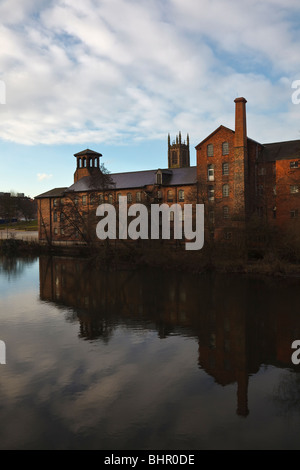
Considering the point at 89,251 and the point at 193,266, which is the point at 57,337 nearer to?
the point at 193,266

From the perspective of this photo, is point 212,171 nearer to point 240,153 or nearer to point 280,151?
point 240,153

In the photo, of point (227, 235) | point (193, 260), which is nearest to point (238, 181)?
point (227, 235)

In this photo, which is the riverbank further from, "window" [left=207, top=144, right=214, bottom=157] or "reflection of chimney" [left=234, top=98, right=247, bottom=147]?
"reflection of chimney" [left=234, top=98, right=247, bottom=147]

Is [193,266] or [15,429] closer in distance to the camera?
[15,429]

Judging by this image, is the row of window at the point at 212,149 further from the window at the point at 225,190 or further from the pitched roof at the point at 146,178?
the pitched roof at the point at 146,178

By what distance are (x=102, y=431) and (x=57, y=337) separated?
23.4 ft

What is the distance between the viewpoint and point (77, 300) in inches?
872

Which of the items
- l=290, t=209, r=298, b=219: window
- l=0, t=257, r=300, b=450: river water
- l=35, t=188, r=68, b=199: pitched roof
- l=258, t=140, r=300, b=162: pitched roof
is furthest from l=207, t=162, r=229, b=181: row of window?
l=35, t=188, r=68, b=199: pitched roof

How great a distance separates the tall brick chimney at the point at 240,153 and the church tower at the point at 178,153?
178 feet

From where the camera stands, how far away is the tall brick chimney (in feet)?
130

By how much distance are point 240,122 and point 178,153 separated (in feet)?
182

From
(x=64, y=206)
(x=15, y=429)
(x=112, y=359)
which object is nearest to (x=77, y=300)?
(x=112, y=359)

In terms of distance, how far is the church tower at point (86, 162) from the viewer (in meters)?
57.4

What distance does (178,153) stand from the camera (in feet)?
310
